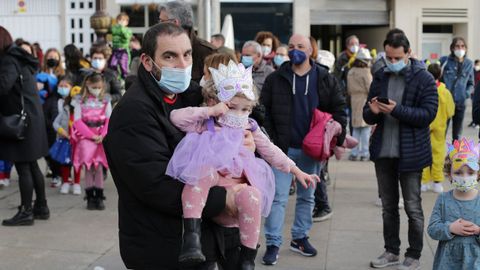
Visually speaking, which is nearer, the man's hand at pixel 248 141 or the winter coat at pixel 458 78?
the man's hand at pixel 248 141

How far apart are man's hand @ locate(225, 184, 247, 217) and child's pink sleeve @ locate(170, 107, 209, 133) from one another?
1.02 ft

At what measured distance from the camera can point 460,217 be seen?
428 centimetres

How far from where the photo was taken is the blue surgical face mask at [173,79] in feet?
9.66

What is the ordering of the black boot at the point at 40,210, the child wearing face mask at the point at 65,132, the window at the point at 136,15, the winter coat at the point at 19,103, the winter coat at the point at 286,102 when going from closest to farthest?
the winter coat at the point at 286,102
the winter coat at the point at 19,103
the black boot at the point at 40,210
the child wearing face mask at the point at 65,132
the window at the point at 136,15

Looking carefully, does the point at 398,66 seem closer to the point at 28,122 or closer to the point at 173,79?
the point at 173,79

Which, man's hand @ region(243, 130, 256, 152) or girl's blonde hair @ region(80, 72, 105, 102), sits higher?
girl's blonde hair @ region(80, 72, 105, 102)

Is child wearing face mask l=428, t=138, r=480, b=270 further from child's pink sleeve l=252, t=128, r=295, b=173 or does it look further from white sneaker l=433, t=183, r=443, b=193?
white sneaker l=433, t=183, r=443, b=193

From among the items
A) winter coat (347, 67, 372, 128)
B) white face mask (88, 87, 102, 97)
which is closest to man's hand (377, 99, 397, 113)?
white face mask (88, 87, 102, 97)

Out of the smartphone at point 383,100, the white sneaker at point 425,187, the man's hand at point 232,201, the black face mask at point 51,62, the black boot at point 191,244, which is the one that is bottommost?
the white sneaker at point 425,187

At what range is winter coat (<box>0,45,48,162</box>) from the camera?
6.80 meters

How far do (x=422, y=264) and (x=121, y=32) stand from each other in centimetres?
751

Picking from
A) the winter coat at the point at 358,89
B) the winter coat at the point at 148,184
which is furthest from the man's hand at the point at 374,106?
the winter coat at the point at 358,89

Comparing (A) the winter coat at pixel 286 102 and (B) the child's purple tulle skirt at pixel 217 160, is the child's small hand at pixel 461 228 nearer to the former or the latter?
(B) the child's purple tulle skirt at pixel 217 160

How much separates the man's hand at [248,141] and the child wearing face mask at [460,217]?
1.64m
